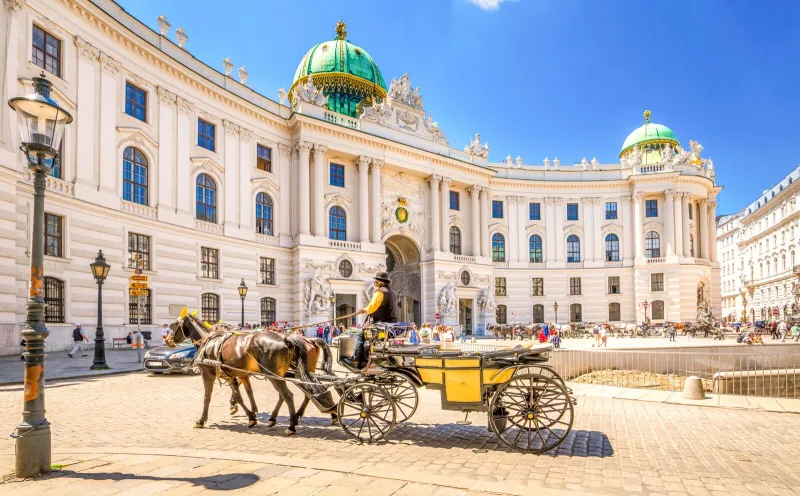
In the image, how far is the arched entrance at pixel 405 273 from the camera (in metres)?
44.2

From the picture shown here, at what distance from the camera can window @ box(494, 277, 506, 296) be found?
168ft

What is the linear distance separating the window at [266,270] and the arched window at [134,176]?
900cm

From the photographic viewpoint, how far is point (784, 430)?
899 cm

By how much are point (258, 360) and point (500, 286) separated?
44.7 metres

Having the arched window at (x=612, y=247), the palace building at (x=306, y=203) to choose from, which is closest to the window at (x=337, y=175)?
the palace building at (x=306, y=203)

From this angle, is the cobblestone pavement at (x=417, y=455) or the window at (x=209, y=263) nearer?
the cobblestone pavement at (x=417, y=455)

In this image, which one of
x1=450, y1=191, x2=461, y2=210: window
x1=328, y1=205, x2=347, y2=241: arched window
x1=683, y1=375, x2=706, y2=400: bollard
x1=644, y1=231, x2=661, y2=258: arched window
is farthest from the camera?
x1=644, y1=231, x2=661, y2=258: arched window

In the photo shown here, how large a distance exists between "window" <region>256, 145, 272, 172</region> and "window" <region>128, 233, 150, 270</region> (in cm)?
1038

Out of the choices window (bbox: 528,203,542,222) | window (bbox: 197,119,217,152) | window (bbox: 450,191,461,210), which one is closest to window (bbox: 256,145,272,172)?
window (bbox: 197,119,217,152)

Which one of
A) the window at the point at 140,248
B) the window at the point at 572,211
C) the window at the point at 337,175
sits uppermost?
the window at the point at 337,175

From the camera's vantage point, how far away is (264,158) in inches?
1407

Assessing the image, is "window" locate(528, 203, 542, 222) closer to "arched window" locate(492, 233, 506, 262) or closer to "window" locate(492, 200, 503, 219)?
"window" locate(492, 200, 503, 219)

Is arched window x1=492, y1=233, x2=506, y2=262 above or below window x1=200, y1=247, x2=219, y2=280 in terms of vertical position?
above

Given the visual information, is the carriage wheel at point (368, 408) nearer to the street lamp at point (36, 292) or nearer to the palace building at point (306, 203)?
the street lamp at point (36, 292)
